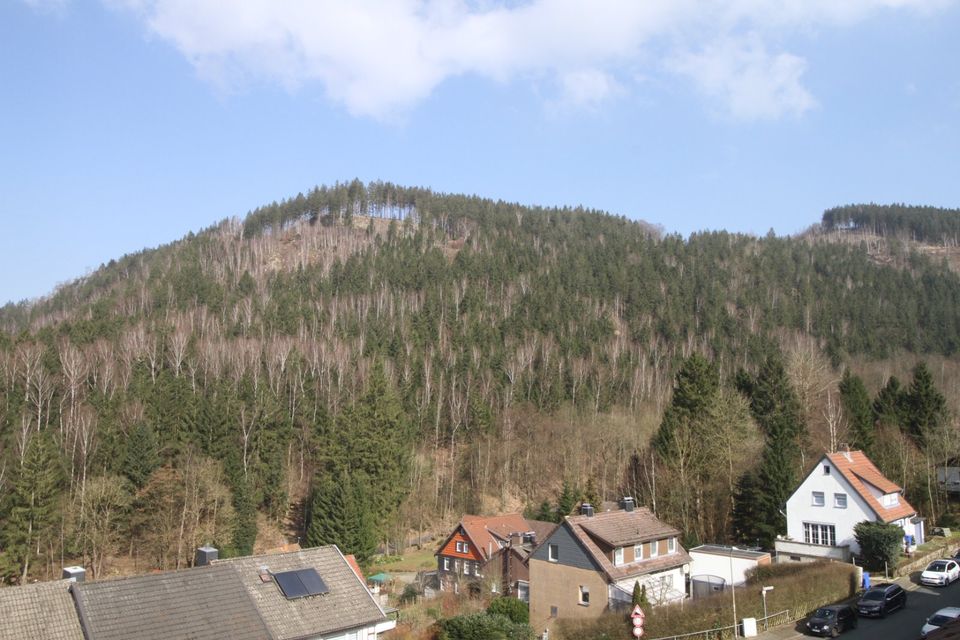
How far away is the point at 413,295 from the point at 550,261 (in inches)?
1091

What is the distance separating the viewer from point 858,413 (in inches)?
2269

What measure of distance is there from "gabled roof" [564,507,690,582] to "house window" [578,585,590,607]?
161 centimetres

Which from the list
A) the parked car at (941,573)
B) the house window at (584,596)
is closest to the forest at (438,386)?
the parked car at (941,573)

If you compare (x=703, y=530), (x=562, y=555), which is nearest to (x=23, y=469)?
(x=562, y=555)

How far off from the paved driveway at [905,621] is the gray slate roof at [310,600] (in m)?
14.9

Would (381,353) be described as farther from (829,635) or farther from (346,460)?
(829,635)

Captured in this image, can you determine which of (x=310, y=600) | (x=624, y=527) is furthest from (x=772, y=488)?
(x=310, y=600)

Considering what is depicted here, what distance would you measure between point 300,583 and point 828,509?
3047 centimetres

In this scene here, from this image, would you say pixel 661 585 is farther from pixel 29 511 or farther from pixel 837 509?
pixel 29 511

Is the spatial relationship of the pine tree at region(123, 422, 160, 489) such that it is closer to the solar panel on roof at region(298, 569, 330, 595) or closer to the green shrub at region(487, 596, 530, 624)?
the green shrub at region(487, 596, 530, 624)

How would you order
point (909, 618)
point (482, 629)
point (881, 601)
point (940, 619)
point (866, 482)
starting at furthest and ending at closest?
point (866, 482) < point (881, 601) < point (482, 629) < point (909, 618) < point (940, 619)

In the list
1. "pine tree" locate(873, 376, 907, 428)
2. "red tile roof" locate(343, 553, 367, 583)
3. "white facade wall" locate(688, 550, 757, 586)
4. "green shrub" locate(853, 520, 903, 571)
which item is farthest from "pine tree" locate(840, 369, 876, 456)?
"red tile roof" locate(343, 553, 367, 583)

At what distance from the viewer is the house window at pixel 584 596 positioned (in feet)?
110

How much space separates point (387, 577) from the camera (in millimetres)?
47906
